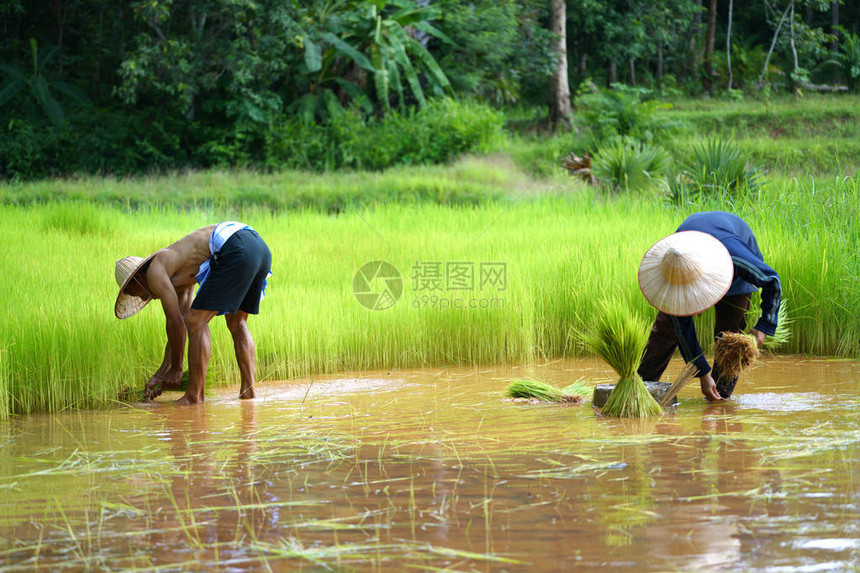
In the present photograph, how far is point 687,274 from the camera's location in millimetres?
4199

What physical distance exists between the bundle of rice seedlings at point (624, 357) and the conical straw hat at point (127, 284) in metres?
2.66

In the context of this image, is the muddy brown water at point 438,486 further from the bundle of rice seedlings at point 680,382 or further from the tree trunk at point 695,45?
the tree trunk at point 695,45

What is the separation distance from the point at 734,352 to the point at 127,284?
3.48 meters

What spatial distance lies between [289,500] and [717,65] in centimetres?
2250

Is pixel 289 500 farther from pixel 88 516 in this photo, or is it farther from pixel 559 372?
pixel 559 372

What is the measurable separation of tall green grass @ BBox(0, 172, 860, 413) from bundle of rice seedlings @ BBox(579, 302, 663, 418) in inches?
48.3

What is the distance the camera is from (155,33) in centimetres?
1711

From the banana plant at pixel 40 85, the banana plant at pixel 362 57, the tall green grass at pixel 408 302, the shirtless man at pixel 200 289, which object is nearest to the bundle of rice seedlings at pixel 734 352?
the tall green grass at pixel 408 302

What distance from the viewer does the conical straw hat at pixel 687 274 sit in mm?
4200

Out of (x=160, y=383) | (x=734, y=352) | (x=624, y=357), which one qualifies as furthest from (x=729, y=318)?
(x=160, y=383)

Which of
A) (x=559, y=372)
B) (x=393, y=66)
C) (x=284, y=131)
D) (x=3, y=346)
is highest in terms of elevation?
(x=393, y=66)

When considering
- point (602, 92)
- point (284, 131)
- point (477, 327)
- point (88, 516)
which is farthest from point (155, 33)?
point (88, 516)

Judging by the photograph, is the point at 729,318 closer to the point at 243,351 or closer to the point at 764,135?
the point at 243,351

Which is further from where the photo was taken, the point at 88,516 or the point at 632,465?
the point at 632,465
